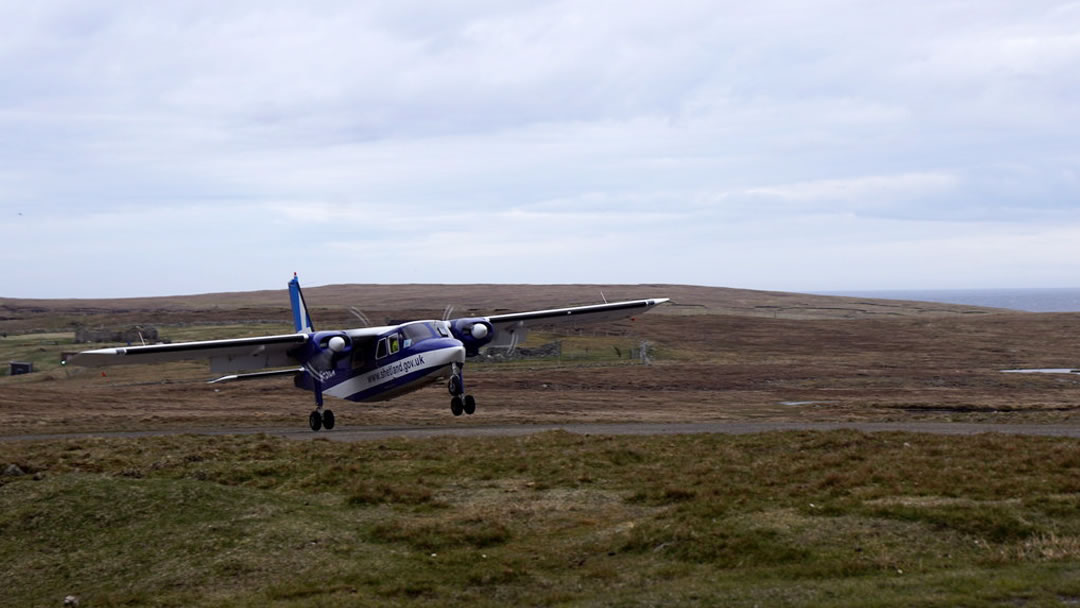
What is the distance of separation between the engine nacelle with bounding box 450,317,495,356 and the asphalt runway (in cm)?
315

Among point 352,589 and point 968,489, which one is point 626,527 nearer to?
point 352,589

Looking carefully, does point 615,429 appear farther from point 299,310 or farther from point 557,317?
point 299,310

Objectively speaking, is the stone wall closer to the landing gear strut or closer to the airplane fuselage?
the landing gear strut

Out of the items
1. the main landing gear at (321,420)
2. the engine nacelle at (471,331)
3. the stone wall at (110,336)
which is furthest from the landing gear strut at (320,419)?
the stone wall at (110,336)

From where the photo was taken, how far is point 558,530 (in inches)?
A: 622

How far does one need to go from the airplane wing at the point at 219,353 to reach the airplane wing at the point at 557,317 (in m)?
7.48

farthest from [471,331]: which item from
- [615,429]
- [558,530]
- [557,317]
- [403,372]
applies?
[558,530]

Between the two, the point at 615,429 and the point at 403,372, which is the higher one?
the point at 403,372

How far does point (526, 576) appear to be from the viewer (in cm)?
1322

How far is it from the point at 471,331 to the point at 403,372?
2.99 meters

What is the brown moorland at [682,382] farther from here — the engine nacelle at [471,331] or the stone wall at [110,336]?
the engine nacelle at [471,331]

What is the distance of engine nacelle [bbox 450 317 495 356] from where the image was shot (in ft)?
113

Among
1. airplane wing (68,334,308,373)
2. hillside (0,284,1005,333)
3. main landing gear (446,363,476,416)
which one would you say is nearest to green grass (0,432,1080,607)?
airplane wing (68,334,308,373)

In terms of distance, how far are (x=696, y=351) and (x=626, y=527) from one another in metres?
62.6
